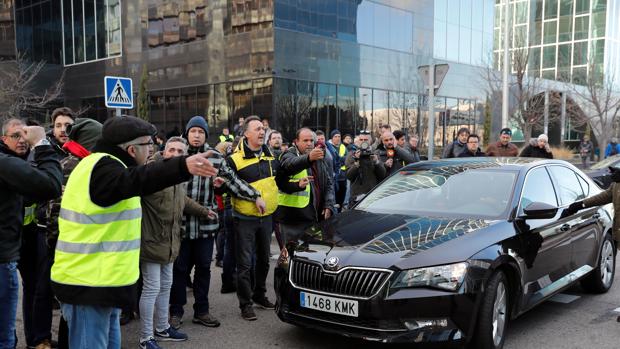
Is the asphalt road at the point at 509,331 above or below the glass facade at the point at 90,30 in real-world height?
below

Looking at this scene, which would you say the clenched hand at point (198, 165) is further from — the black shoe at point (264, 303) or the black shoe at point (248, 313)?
the black shoe at point (264, 303)

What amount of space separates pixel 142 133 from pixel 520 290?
3.28m

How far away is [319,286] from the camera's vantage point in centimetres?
407

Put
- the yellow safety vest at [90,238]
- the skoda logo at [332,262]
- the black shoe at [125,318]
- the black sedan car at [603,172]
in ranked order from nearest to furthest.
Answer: the yellow safety vest at [90,238] < the skoda logo at [332,262] < the black shoe at [125,318] < the black sedan car at [603,172]

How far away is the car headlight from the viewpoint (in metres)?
3.78

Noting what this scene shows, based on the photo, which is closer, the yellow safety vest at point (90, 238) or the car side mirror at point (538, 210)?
the yellow safety vest at point (90, 238)

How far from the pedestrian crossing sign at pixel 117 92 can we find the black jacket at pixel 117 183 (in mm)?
6445

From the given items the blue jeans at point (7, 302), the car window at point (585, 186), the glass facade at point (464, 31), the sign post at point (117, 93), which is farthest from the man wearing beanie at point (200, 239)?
the glass facade at point (464, 31)

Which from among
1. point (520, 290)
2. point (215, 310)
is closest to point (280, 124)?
point (215, 310)

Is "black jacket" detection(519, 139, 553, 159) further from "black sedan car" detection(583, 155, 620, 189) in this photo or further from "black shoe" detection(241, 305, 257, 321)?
"black shoe" detection(241, 305, 257, 321)

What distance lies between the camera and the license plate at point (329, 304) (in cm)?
385

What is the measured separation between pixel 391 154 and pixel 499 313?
154 inches

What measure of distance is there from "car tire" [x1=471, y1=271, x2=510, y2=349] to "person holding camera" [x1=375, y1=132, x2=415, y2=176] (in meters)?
3.61

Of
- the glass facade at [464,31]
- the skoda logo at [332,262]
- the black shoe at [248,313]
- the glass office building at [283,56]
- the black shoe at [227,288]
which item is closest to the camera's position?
the skoda logo at [332,262]
